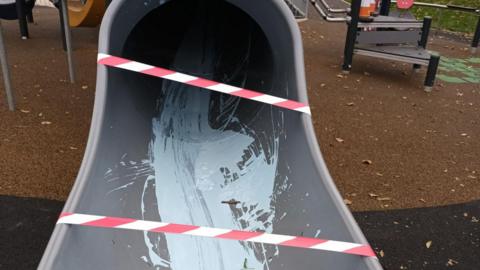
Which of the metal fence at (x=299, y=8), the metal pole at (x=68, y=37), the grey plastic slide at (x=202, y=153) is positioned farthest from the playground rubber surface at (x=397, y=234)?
the metal fence at (x=299, y=8)

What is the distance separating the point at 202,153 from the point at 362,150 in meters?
1.77

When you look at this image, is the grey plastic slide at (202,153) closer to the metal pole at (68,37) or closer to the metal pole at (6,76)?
the metal pole at (6,76)

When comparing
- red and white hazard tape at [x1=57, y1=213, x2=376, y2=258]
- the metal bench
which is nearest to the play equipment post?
the metal bench

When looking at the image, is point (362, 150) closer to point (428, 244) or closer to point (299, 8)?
point (428, 244)

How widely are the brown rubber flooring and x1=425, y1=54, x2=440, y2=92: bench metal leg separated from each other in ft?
0.44

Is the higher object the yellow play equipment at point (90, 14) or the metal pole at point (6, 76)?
the yellow play equipment at point (90, 14)

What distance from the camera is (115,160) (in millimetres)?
2309

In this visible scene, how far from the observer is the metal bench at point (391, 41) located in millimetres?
6108

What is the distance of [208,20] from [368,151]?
205cm

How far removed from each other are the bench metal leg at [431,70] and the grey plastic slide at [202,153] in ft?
11.2

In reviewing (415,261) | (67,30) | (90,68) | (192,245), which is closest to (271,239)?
(192,245)

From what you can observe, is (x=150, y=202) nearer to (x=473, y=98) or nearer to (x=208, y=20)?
(x=208, y=20)

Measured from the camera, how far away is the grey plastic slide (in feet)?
6.14

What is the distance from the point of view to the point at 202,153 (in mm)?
3135
